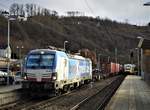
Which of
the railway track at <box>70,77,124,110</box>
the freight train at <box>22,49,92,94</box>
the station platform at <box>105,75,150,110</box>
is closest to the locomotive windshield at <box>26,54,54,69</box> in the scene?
the freight train at <box>22,49,92,94</box>

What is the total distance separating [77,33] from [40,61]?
513ft

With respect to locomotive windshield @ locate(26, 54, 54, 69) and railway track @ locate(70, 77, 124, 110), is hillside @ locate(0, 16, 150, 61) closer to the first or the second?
railway track @ locate(70, 77, 124, 110)

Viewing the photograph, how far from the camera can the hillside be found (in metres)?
141

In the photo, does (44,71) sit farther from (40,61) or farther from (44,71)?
(40,61)

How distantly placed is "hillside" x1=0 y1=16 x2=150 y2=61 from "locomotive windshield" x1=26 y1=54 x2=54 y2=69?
98.1m

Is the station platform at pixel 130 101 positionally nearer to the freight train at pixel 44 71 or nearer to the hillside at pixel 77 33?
the freight train at pixel 44 71

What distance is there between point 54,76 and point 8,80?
52.0 feet

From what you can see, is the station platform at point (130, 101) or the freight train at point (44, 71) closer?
the station platform at point (130, 101)

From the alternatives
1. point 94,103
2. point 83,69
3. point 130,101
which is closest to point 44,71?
point 94,103

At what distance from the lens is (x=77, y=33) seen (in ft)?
602

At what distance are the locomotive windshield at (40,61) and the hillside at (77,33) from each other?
98088 millimetres

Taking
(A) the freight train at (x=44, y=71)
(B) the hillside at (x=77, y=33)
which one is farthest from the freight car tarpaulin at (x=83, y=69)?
(B) the hillside at (x=77, y=33)

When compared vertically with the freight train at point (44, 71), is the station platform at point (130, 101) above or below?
below

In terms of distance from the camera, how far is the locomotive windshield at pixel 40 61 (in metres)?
27.0
